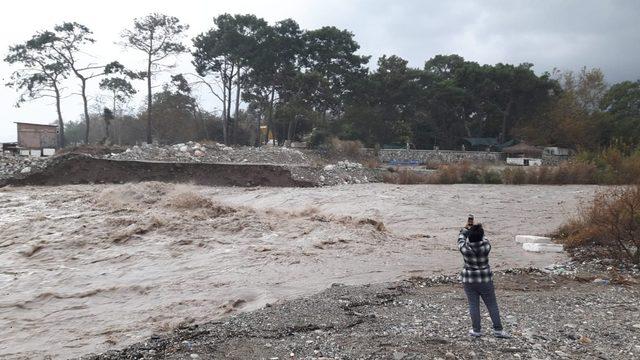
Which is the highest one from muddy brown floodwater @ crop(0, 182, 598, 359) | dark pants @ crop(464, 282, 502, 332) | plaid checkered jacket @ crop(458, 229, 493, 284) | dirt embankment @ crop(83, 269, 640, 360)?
plaid checkered jacket @ crop(458, 229, 493, 284)

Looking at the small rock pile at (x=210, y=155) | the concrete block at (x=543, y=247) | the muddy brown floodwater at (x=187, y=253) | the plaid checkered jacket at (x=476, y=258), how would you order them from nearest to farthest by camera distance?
the plaid checkered jacket at (x=476, y=258) → the muddy brown floodwater at (x=187, y=253) → the concrete block at (x=543, y=247) → the small rock pile at (x=210, y=155)

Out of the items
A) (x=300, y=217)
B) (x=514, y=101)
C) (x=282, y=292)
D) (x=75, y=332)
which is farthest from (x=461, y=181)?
(x=75, y=332)

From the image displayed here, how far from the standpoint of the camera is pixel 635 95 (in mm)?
48031

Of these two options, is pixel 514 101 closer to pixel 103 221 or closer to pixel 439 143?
pixel 439 143

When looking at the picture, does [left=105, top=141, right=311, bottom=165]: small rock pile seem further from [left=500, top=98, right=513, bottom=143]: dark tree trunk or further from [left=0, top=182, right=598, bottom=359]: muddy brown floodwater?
[left=500, top=98, right=513, bottom=143]: dark tree trunk

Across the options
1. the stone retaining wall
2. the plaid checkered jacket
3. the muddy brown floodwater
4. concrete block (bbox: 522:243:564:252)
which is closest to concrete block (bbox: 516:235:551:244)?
the muddy brown floodwater

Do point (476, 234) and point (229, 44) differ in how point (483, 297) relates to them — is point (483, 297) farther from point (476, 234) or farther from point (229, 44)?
point (229, 44)

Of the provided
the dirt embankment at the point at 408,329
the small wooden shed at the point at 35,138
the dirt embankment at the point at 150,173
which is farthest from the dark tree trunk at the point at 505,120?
the dirt embankment at the point at 408,329

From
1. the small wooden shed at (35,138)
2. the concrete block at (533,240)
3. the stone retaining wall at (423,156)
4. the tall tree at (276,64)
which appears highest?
the tall tree at (276,64)

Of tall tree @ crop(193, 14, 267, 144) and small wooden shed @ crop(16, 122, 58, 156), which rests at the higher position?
tall tree @ crop(193, 14, 267, 144)

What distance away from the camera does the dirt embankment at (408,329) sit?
5543mm

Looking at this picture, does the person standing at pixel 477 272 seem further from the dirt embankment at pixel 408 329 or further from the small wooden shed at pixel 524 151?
the small wooden shed at pixel 524 151

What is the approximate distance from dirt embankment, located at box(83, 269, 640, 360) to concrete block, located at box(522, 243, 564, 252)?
3.84 meters

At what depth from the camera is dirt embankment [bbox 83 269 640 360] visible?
554 centimetres
